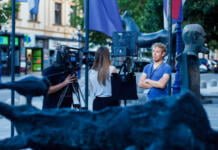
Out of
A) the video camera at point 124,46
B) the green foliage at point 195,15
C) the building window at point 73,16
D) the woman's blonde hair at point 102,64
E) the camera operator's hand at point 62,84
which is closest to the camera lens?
the camera operator's hand at point 62,84

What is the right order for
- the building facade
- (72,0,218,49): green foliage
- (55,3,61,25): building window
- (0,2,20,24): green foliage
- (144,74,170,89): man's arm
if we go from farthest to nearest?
(55,3,61,25): building window → the building facade → (0,2,20,24): green foliage → (72,0,218,49): green foliage → (144,74,170,89): man's arm

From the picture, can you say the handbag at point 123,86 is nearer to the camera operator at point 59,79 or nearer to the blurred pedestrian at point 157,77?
the blurred pedestrian at point 157,77

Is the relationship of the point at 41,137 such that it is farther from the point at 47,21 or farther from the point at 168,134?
the point at 47,21

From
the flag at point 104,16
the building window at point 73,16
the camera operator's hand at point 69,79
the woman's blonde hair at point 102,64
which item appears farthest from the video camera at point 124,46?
the building window at point 73,16

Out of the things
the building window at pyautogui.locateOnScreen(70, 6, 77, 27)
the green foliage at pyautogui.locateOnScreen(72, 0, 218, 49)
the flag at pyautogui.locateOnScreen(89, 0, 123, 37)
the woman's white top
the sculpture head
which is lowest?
the woman's white top

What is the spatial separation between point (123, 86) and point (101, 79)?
46cm

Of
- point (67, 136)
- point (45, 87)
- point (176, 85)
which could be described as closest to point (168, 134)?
point (67, 136)

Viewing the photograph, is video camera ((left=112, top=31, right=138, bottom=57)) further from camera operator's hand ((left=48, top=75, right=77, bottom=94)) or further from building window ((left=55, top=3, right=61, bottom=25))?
building window ((left=55, top=3, right=61, bottom=25))

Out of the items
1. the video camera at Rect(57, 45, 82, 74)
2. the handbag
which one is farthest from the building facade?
the video camera at Rect(57, 45, 82, 74)

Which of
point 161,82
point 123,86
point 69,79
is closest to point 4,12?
point 123,86

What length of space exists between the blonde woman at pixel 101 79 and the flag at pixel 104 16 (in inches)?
26.2

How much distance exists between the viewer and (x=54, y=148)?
461cm

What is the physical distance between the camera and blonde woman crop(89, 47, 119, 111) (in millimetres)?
8180

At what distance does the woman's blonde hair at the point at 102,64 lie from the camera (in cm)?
816
